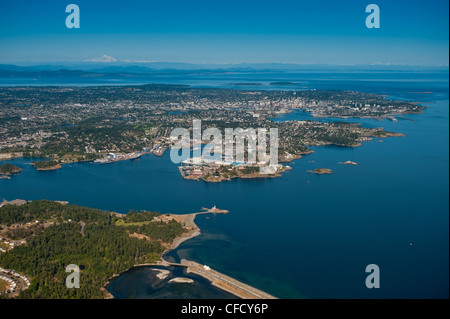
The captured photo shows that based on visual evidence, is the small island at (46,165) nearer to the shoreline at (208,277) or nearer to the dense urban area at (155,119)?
the dense urban area at (155,119)

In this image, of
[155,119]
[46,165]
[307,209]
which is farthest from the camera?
[155,119]

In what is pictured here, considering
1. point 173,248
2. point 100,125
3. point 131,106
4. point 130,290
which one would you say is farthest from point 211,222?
point 131,106

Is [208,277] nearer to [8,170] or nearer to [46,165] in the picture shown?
[46,165]

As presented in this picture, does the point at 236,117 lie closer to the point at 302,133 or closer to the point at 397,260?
the point at 302,133

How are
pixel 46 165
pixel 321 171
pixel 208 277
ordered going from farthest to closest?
pixel 46 165
pixel 321 171
pixel 208 277

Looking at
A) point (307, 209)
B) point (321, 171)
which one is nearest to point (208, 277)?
point (307, 209)

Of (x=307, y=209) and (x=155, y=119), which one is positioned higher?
(x=155, y=119)
